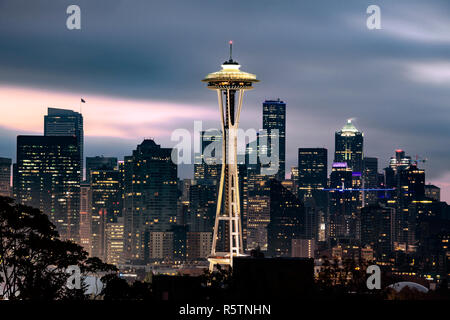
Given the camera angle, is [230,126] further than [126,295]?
Yes

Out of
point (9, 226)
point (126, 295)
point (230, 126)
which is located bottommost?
point (126, 295)

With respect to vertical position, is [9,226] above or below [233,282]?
above

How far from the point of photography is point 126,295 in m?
62.1

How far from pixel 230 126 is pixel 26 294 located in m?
66.1

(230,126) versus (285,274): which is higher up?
(230,126)

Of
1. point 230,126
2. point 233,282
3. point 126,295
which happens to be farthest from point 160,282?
point 230,126
